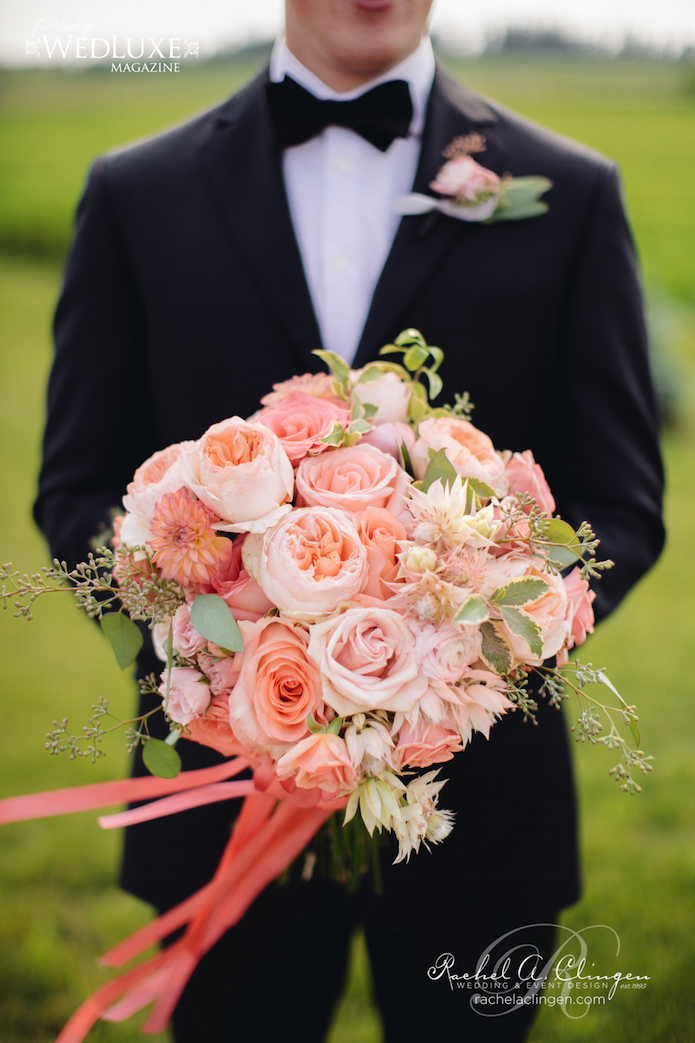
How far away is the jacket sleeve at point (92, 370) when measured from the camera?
157cm

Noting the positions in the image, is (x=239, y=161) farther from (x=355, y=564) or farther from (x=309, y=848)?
(x=309, y=848)

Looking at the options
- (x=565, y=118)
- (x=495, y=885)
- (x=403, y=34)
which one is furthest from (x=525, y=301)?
(x=565, y=118)

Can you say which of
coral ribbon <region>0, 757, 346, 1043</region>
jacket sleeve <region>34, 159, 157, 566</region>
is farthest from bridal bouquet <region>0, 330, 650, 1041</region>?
jacket sleeve <region>34, 159, 157, 566</region>

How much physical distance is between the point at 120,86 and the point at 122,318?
64.9 ft

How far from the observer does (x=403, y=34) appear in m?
1.43

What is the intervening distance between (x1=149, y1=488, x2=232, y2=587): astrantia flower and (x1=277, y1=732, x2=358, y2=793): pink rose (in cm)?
25

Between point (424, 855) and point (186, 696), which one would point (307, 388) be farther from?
point (424, 855)

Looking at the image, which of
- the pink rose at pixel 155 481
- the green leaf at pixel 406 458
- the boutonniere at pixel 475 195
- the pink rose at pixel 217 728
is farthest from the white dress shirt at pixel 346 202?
the pink rose at pixel 217 728

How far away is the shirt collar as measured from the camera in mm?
1574

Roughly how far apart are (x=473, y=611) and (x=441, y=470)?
8.3 inches

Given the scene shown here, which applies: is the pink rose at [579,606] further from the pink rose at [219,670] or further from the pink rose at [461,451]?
the pink rose at [219,670]

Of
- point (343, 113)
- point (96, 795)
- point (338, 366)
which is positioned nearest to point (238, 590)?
point (338, 366)

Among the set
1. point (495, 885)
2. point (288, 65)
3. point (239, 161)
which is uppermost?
point (288, 65)

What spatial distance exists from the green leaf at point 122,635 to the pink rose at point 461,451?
476 millimetres
